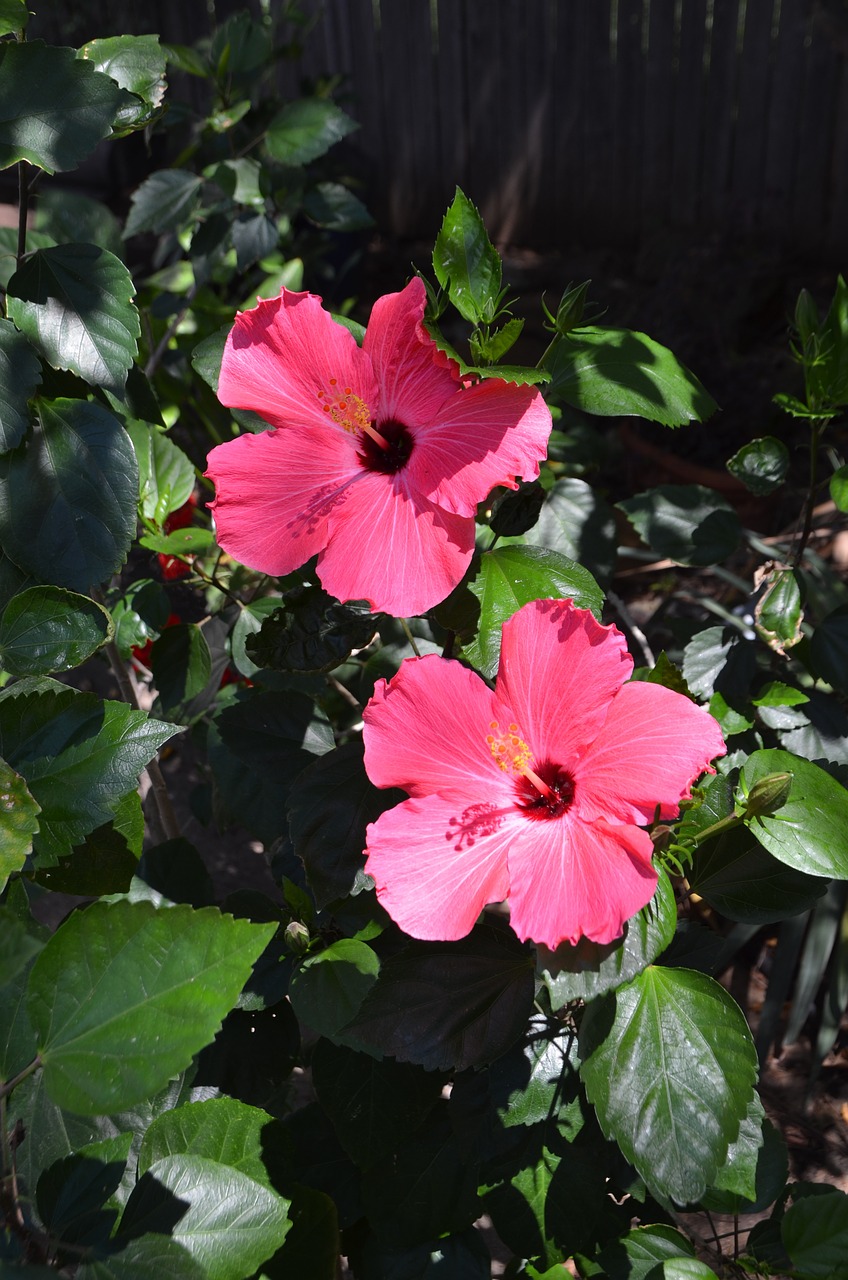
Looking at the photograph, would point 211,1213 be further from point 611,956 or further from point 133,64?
point 133,64

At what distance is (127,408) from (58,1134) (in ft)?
2.36

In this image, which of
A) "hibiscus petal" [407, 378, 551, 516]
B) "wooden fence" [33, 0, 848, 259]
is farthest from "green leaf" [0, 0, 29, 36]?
"wooden fence" [33, 0, 848, 259]

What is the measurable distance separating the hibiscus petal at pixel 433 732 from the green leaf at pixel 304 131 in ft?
5.03

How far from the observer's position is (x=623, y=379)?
3.34 feet

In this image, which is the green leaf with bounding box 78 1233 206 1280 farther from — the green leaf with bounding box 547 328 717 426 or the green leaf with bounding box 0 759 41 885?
the green leaf with bounding box 547 328 717 426

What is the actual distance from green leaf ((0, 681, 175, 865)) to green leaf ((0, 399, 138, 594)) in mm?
132

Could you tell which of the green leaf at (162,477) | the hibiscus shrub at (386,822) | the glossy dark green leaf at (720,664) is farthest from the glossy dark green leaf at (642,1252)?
the green leaf at (162,477)

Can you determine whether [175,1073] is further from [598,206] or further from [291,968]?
[598,206]

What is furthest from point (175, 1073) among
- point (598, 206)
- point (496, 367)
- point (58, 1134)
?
point (598, 206)

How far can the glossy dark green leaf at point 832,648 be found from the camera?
4.56ft

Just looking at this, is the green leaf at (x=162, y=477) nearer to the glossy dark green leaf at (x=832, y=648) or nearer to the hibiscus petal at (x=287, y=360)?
the hibiscus petal at (x=287, y=360)

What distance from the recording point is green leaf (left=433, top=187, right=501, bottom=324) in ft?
3.13

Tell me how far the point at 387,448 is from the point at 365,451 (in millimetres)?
21

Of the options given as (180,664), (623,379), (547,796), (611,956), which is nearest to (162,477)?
(180,664)
